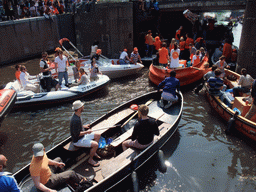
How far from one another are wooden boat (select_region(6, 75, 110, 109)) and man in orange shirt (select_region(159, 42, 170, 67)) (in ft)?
13.2

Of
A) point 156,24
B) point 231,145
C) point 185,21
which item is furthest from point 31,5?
point 231,145

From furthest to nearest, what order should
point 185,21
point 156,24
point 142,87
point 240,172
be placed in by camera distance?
1. point 185,21
2. point 156,24
3. point 142,87
4. point 240,172

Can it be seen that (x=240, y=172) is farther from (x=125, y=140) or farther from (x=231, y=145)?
(x=125, y=140)

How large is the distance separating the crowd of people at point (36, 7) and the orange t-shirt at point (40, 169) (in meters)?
14.1

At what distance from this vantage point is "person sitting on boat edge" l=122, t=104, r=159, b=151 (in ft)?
16.8

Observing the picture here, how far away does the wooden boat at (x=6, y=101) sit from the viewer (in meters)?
7.24

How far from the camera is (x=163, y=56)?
1199 centimetres

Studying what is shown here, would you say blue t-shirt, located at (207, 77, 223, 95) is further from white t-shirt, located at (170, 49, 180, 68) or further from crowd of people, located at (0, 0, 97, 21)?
crowd of people, located at (0, 0, 97, 21)

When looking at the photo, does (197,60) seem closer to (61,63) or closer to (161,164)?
(61,63)

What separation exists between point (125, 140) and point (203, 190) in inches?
95.4

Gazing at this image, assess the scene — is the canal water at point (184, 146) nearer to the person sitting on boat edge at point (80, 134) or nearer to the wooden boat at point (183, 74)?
the wooden boat at point (183, 74)

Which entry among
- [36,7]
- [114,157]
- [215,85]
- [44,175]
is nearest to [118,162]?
[114,157]

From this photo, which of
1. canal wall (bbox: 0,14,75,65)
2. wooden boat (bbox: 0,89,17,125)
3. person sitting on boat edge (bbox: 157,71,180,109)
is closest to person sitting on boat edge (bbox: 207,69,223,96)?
person sitting on boat edge (bbox: 157,71,180,109)

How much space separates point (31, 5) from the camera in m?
21.8
